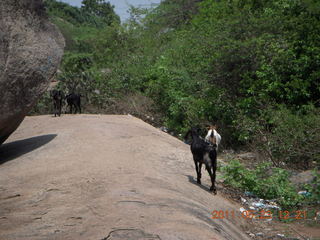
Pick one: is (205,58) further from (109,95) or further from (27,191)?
(27,191)

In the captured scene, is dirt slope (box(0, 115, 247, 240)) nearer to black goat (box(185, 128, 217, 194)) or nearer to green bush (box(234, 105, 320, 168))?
black goat (box(185, 128, 217, 194))

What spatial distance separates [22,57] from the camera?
8.50m

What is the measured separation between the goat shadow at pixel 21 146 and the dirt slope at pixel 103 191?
4 cm

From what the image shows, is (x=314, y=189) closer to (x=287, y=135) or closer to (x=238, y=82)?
(x=287, y=135)

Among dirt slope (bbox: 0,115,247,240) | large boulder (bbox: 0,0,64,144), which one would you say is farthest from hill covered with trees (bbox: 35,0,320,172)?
large boulder (bbox: 0,0,64,144)

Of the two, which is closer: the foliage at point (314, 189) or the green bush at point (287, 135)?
the foliage at point (314, 189)

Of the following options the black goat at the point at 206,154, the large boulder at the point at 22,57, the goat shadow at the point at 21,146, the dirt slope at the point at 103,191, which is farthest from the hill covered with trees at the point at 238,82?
the large boulder at the point at 22,57

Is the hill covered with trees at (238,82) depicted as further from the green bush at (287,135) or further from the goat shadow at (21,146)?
the goat shadow at (21,146)

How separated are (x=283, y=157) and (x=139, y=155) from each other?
16.4 ft

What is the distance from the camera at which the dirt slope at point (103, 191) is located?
4301mm

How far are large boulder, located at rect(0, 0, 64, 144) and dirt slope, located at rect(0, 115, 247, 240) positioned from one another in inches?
43.3

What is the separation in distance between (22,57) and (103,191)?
4.32 meters

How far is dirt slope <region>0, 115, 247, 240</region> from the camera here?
430 centimetres

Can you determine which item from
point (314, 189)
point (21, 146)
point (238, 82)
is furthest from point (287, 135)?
point (21, 146)
